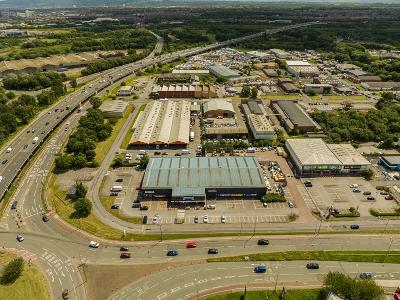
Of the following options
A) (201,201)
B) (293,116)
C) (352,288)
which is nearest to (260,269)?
(352,288)

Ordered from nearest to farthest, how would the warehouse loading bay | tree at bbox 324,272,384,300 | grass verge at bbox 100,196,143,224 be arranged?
1. tree at bbox 324,272,384,300
2. grass verge at bbox 100,196,143,224
3. the warehouse loading bay

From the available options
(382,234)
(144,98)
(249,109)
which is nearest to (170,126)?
(249,109)

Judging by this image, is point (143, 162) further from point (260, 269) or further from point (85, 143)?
point (260, 269)

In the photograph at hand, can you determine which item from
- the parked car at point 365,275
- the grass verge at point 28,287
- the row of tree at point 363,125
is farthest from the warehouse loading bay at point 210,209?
the row of tree at point 363,125

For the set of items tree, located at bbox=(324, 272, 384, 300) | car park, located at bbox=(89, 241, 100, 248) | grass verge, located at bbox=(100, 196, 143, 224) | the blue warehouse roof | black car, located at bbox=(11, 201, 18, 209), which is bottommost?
grass verge, located at bbox=(100, 196, 143, 224)

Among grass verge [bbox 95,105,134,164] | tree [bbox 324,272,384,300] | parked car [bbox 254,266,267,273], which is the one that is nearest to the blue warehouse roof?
grass verge [bbox 95,105,134,164]

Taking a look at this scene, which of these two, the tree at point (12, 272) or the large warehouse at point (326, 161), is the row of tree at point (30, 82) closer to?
the tree at point (12, 272)

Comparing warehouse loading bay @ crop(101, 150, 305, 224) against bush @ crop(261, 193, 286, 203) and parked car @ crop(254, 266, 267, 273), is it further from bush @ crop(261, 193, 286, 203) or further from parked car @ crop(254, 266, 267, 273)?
parked car @ crop(254, 266, 267, 273)
